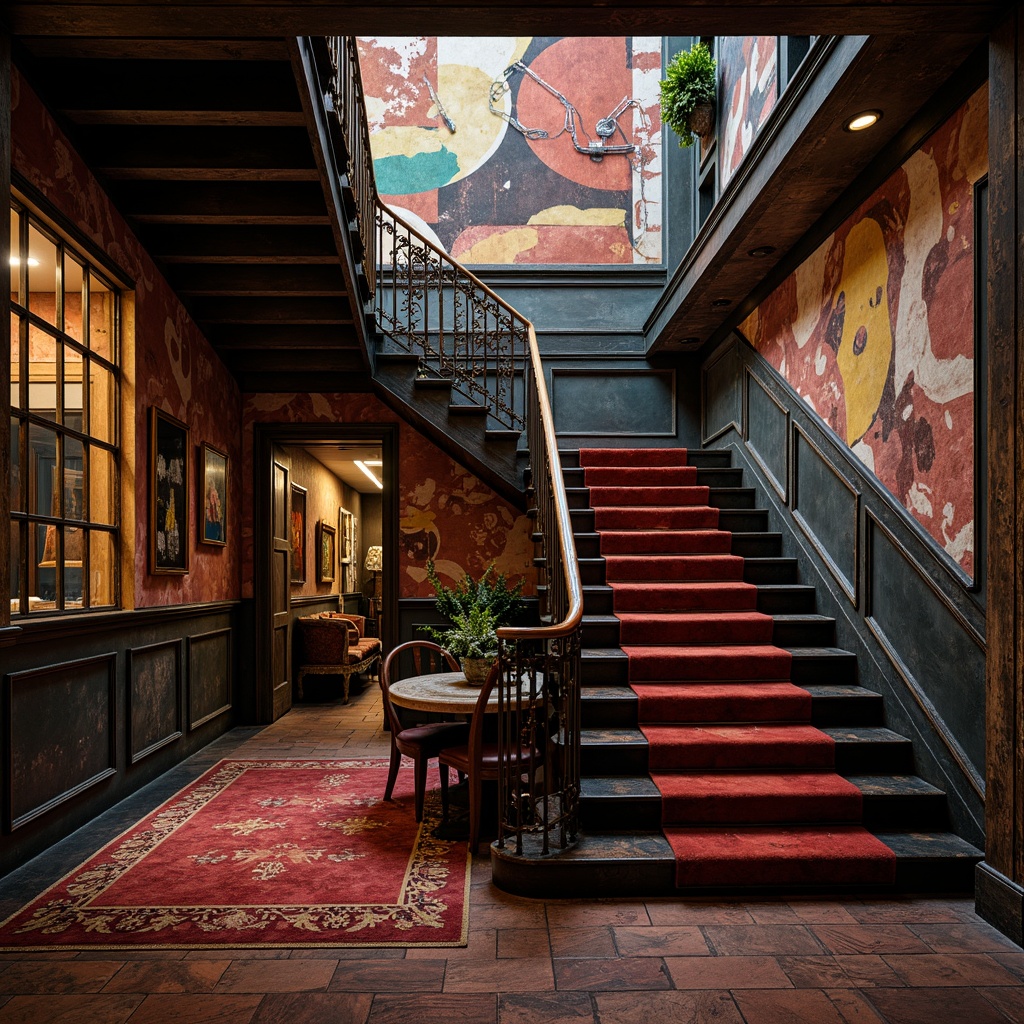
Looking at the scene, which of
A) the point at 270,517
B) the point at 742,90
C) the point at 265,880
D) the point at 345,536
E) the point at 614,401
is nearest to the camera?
the point at 265,880

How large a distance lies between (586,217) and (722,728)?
568 centimetres

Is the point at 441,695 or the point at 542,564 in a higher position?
the point at 542,564

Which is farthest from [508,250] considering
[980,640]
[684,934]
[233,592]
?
[684,934]

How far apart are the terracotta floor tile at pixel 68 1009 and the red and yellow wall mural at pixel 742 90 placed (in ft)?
16.7

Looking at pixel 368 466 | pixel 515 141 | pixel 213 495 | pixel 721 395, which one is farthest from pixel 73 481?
pixel 368 466

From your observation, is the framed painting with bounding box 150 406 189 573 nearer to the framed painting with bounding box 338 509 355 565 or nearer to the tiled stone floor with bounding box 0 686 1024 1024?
the tiled stone floor with bounding box 0 686 1024 1024

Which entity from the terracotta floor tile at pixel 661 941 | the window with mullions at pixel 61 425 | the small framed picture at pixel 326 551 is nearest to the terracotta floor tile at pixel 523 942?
the terracotta floor tile at pixel 661 941

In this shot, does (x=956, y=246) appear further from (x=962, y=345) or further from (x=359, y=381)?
(x=359, y=381)

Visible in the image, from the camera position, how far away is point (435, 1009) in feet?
7.67

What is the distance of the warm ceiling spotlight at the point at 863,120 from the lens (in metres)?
3.55

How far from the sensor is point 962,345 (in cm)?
329

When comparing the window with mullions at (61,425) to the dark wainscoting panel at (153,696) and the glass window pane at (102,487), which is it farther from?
the dark wainscoting panel at (153,696)

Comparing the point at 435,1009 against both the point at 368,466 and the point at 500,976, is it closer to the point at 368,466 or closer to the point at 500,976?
the point at 500,976

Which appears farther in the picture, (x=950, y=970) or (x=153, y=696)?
(x=153, y=696)
